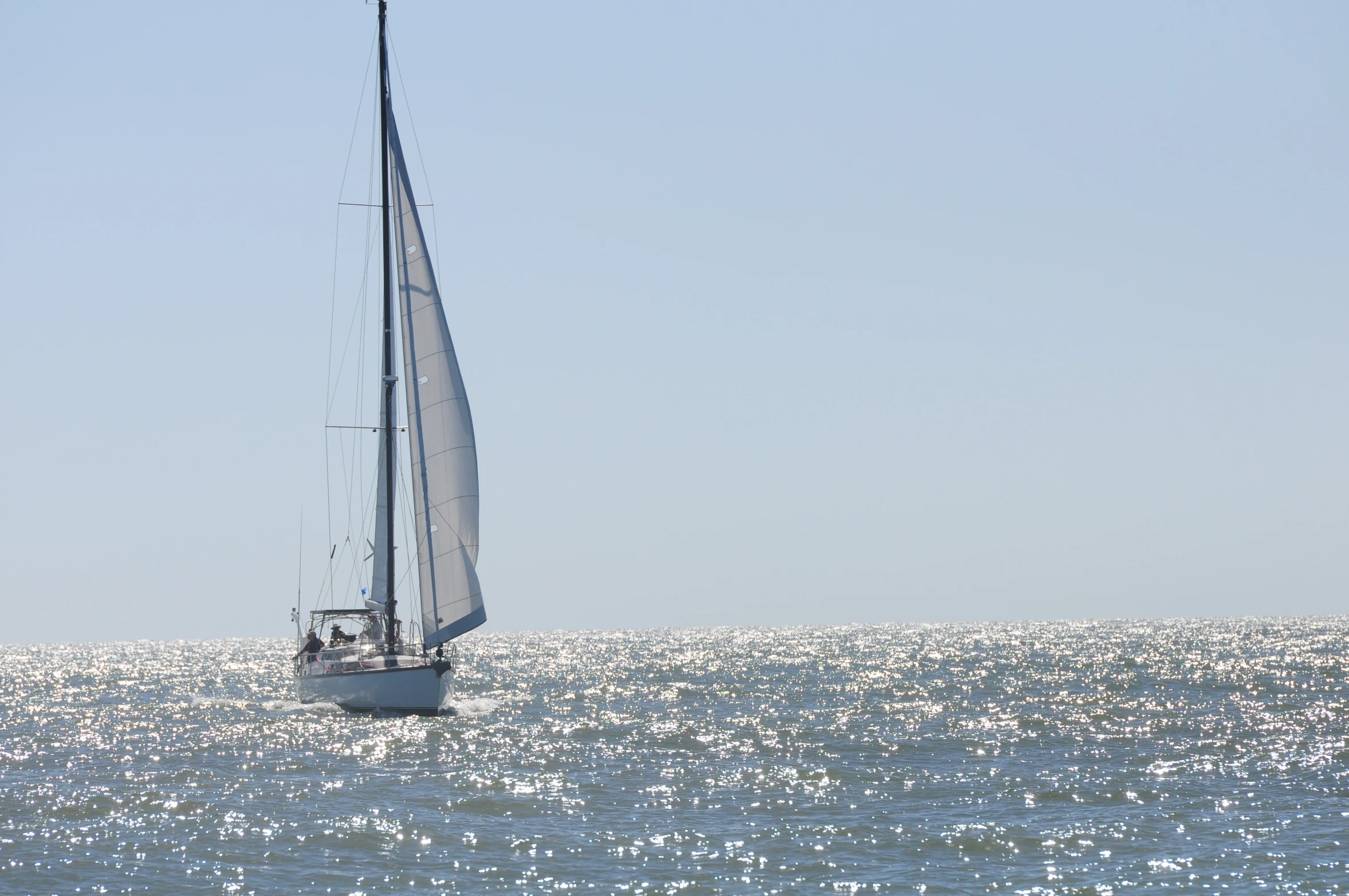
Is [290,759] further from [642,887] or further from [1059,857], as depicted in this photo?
[1059,857]

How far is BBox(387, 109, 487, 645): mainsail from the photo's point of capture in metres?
41.4

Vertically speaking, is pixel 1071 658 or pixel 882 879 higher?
pixel 882 879

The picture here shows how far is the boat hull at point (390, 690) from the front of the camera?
133ft

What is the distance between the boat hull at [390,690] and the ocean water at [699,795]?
585mm

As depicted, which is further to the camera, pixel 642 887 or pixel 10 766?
pixel 10 766

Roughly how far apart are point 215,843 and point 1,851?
328 cm

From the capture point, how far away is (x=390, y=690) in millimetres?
40969

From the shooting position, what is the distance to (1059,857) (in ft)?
68.9

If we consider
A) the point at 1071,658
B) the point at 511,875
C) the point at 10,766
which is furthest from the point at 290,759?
the point at 1071,658

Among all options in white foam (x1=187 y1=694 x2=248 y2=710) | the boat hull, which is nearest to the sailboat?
the boat hull

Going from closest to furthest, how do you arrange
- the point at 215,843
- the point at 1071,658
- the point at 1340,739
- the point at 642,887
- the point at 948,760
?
the point at 642,887 < the point at 215,843 < the point at 948,760 < the point at 1340,739 < the point at 1071,658

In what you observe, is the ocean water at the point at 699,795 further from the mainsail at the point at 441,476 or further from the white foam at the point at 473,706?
the mainsail at the point at 441,476

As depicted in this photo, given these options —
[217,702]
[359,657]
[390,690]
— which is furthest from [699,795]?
[217,702]

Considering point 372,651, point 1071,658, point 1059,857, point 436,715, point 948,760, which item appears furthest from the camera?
point 1071,658
